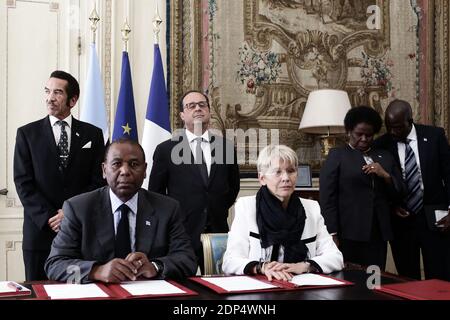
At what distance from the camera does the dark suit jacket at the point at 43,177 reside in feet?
9.32

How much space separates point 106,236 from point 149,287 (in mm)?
382

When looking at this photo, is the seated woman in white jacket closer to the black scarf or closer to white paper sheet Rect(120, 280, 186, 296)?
the black scarf

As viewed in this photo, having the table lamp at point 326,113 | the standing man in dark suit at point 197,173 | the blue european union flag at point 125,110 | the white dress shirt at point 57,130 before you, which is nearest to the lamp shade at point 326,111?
the table lamp at point 326,113

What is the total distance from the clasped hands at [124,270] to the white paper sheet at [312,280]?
0.52 metres

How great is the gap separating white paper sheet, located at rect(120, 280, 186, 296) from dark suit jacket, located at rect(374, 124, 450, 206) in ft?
7.26

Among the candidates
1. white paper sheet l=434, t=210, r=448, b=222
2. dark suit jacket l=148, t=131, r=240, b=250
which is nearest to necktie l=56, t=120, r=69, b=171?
dark suit jacket l=148, t=131, r=240, b=250

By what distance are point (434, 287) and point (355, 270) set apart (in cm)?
49

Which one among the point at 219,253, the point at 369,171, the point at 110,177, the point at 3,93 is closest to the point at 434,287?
the point at 219,253

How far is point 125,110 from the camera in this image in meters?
4.08

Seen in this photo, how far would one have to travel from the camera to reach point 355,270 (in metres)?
2.17

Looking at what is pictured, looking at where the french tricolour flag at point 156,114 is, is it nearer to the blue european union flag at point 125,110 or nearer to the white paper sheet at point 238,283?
the blue european union flag at point 125,110

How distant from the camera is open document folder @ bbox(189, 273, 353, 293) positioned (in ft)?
5.70

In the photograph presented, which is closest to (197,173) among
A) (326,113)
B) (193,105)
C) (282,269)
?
(193,105)

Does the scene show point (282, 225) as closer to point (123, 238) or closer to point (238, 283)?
point (238, 283)
